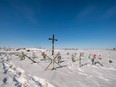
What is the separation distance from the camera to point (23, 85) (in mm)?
5402

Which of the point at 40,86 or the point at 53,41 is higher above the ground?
the point at 53,41

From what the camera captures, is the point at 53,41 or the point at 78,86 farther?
the point at 53,41

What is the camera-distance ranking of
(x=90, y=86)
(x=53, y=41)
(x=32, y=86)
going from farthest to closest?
(x=53, y=41), (x=90, y=86), (x=32, y=86)

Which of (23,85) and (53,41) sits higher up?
(53,41)

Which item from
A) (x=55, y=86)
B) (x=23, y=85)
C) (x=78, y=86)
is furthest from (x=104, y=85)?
(x=23, y=85)

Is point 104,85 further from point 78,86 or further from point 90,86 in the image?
point 78,86

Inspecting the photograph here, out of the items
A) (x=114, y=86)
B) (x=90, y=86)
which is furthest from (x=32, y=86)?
(x=114, y=86)

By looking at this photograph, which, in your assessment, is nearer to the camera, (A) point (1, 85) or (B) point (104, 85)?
(A) point (1, 85)

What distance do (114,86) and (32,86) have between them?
4444 mm

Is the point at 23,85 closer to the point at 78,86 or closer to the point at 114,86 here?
the point at 78,86

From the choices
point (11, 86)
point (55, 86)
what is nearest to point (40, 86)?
point (55, 86)

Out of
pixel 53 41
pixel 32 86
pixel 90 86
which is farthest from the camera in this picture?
pixel 53 41

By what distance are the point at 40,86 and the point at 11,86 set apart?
57.4 inches

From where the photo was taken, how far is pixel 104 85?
19.7ft
